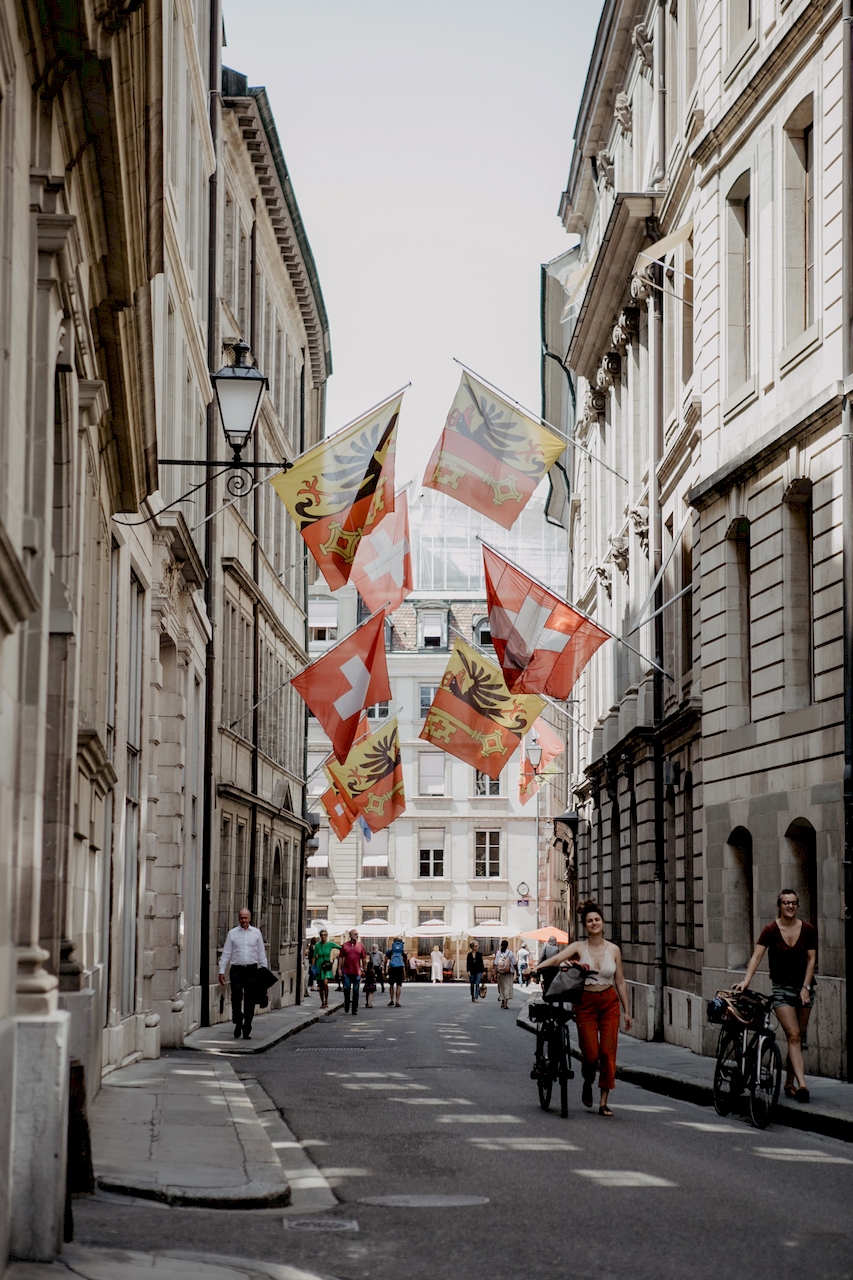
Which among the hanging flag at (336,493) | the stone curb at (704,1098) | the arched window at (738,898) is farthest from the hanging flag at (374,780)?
the stone curb at (704,1098)

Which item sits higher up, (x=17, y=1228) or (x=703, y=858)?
(x=703, y=858)

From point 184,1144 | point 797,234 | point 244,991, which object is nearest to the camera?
point 184,1144

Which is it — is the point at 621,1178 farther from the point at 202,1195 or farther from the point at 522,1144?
the point at 202,1195

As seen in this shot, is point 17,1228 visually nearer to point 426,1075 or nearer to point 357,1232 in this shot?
point 357,1232

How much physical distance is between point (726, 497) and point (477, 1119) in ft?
37.6

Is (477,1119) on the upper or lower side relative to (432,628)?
lower

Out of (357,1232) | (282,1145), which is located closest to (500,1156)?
(282,1145)

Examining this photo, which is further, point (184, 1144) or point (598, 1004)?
point (598, 1004)

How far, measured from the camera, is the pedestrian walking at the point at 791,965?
16562 mm

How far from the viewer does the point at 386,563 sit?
86.4 feet

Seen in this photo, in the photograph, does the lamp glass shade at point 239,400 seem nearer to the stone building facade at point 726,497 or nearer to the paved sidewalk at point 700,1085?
the stone building facade at point 726,497

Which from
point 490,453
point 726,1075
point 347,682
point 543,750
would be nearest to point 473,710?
point 347,682

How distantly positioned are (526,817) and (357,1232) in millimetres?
82870

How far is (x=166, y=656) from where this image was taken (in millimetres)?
26281
